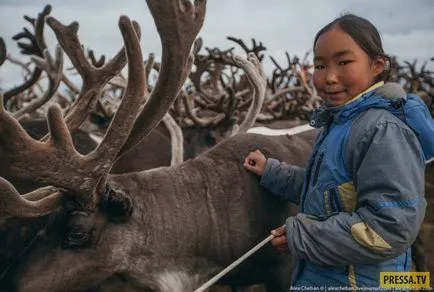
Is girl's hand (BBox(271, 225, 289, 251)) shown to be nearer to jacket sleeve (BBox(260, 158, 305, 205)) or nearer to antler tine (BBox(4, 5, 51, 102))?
jacket sleeve (BBox(260, 158, 305, 205))

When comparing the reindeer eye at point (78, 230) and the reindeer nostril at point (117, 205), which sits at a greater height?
the reindeer nostril at point (117, 205)

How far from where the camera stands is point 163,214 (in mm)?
2324

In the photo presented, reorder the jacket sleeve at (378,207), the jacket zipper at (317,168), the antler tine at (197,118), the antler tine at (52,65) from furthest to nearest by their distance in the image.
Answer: the antler tine at (197,118) → the antler tine at (52,65) → the jacket zipper at (317,168) → the jacket sleeve at (378,207)

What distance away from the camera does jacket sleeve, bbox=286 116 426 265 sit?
1.57 m

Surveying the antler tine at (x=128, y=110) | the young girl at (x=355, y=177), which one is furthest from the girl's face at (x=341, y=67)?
the antler tine at (x=128, y=110)

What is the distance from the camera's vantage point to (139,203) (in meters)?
2.29

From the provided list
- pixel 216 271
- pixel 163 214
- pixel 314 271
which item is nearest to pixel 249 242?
pixel 216 271

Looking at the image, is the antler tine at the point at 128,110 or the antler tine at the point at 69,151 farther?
the antler tine at the point at 128,110

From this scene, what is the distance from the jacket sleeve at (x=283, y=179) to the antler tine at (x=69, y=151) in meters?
0.74

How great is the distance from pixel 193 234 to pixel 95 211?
47 centimetres

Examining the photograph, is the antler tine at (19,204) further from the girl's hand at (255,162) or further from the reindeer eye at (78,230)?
the girl's hand at (255,162)

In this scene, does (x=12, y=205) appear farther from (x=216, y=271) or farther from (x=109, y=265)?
(x=216, y=271)

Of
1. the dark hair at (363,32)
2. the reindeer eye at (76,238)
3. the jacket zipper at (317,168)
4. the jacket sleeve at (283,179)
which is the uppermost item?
the dark hair at (363,32)

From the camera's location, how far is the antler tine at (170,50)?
1.86 metres
